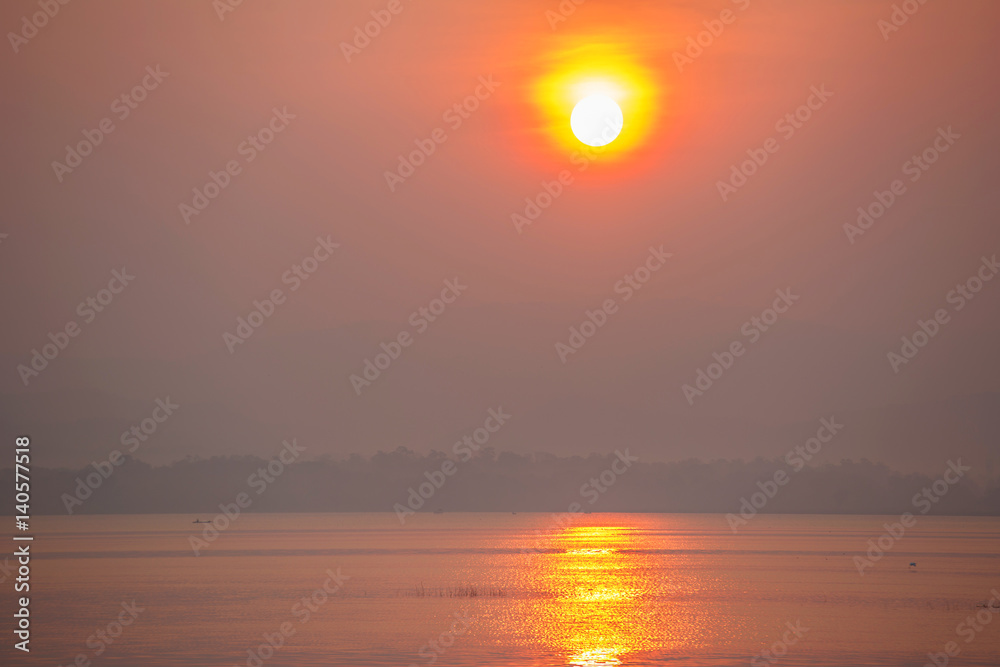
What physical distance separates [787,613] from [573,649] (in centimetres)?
2178

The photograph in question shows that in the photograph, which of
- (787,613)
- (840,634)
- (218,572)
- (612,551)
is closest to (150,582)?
(218,572)

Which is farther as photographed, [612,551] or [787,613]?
[612,551]

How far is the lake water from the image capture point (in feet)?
153

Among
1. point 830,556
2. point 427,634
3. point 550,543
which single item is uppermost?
point 550,543

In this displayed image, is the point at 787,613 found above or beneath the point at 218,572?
beneath

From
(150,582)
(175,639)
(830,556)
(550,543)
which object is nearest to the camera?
(175,639)

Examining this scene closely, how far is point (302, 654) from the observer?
4606 centimetres

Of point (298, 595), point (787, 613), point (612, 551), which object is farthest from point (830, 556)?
point (298, 595)

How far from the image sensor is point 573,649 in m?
47.7

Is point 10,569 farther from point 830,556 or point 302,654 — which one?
point 830,556

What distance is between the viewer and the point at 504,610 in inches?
2562

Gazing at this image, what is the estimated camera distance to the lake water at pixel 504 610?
46656 millimetres

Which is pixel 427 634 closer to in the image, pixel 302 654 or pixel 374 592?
pixel 302 654

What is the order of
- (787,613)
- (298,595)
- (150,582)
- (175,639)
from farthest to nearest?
(150,582) < (298,595) < (787,613) < (175,639)
